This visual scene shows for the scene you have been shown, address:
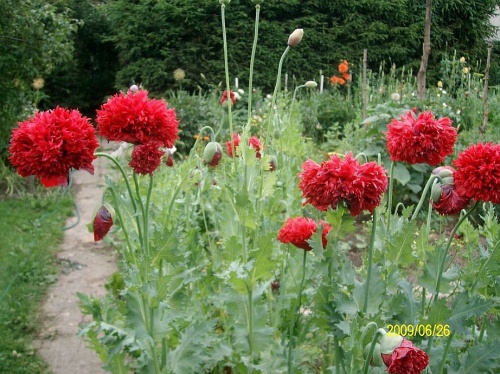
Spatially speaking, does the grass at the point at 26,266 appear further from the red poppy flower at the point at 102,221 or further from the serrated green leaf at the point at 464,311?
the serrated green leaf at the point at 464,311

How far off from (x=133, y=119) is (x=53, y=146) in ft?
0.61

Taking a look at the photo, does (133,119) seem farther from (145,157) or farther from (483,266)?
(483,266)

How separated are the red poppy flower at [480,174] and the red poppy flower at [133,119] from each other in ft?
2.19

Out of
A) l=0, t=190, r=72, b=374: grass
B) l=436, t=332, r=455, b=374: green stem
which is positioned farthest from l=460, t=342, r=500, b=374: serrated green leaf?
l=0, t=190, r=72, b=374: grass

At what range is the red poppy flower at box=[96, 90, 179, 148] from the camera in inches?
51.4

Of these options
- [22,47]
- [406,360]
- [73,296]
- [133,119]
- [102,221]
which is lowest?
[73,296]

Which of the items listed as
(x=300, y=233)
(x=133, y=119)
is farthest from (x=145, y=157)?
(x=300, y=233)

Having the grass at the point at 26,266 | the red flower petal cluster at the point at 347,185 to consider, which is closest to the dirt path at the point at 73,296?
the grass at the point at 26,266

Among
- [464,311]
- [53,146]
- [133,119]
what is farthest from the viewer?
[464,311]

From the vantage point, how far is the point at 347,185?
124cm

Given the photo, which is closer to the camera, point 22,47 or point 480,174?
point 480,174

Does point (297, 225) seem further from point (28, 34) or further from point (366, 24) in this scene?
point (366, 24)

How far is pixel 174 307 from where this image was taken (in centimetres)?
171

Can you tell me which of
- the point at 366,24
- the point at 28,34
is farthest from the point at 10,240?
the point at 366,24
